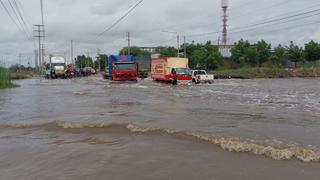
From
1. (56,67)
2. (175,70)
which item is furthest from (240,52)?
(175,70)

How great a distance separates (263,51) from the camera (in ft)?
313

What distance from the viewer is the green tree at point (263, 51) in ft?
312

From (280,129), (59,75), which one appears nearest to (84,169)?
(280,129)

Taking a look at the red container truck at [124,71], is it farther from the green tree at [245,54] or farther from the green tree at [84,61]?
the green tree at [84,61]

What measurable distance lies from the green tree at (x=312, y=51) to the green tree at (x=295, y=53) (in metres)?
2.27

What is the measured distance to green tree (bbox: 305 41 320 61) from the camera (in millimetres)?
96000

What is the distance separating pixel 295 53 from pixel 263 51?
6492 mm

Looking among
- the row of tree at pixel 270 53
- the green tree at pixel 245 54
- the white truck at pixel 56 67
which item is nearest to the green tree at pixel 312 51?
the row of tree at pixel 270 53

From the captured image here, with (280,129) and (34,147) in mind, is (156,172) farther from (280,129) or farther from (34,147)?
(280,129)

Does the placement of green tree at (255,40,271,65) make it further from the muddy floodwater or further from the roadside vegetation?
the muddy floodwater

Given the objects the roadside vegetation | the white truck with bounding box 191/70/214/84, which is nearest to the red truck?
the white truck with bounding box 191/70/214/84

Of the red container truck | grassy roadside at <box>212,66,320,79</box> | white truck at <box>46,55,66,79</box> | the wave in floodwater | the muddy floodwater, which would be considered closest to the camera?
the muddy floodwater

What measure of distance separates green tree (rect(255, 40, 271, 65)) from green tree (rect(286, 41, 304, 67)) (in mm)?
4264

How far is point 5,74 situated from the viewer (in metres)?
49.8
